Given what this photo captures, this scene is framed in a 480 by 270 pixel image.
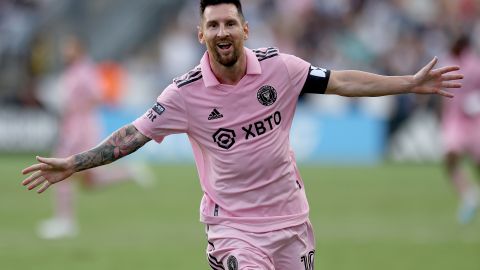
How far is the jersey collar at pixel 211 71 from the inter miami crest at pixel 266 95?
12 cm

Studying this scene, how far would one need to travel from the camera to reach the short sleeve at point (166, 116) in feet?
26.2

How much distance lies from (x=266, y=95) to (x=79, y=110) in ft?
32.6

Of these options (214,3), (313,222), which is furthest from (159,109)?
(313,222)

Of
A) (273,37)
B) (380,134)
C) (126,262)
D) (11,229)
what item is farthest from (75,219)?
(273,37)

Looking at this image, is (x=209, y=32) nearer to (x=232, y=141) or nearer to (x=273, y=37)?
(x=232, y=141)

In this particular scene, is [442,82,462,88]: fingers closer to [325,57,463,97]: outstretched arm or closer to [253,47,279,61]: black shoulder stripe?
[325,57,463,97]: outstretched arm

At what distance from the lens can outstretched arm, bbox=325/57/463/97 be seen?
807 cm

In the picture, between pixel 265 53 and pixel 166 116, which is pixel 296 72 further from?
pixel 166 116

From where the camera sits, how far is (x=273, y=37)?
28969 mm

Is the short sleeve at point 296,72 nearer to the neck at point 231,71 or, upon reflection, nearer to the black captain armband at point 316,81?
the black captain armband at point 316,81

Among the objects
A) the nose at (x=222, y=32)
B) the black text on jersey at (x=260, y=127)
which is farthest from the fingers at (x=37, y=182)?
the nose at (x=222, y=32)

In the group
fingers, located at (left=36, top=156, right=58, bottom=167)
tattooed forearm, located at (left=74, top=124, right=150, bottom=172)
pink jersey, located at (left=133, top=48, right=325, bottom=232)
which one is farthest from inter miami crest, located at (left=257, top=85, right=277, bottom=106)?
fingers, located at (left=36, top=156, right=58, bottom=167)

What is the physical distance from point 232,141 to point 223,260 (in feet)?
2.72

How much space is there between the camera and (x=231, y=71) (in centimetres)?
796
